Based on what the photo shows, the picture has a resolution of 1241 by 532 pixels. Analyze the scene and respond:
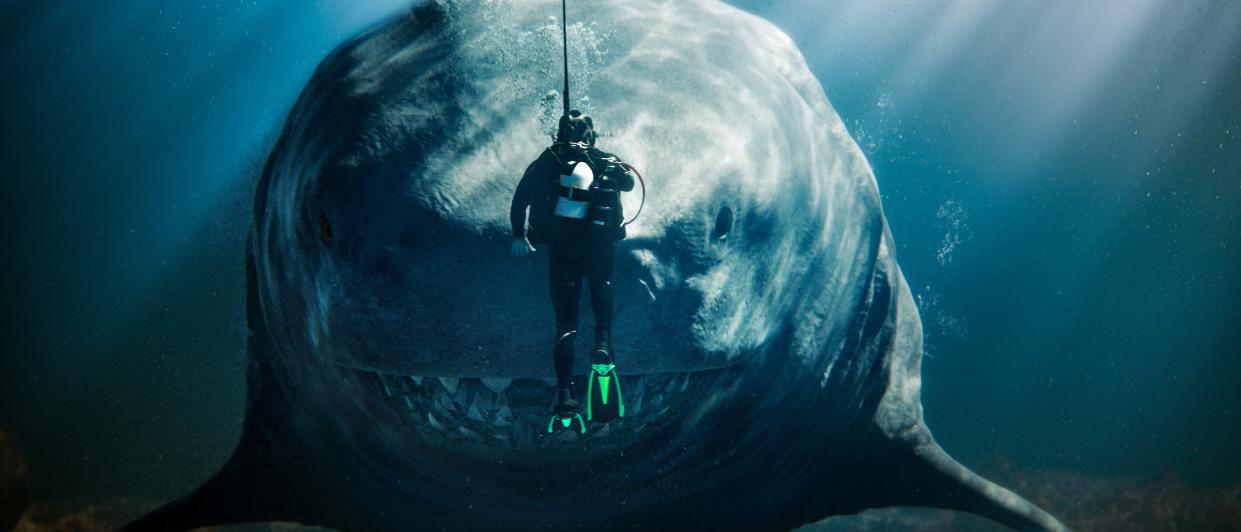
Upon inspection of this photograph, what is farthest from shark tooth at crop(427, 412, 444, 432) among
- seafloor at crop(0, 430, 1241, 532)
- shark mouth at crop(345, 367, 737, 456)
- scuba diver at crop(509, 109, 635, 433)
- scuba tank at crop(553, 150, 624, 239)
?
seafloor at crop(0, 430, 1241, 532)

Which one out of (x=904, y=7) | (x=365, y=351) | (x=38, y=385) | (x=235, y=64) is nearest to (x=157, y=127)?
(x=235, y=64)

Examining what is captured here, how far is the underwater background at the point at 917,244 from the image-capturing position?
17.0m

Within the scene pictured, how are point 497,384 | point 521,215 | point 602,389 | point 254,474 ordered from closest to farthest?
point 521,215 < point 602,389 < point 497,384 < point 254,474

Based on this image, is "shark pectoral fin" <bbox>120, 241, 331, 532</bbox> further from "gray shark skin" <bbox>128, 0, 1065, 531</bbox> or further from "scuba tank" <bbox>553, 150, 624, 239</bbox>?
"scuba tank" <bbox>553, 150, 624, 239</bbox>

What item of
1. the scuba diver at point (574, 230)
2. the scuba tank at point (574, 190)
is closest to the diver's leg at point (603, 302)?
the scuba diver at point (574, 230)

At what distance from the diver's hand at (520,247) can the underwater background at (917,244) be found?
991 centimetres

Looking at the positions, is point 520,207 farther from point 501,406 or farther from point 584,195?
point 501,406

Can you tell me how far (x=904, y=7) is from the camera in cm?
3409

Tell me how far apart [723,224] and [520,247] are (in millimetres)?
639

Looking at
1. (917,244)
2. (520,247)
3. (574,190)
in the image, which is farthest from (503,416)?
(917,244)

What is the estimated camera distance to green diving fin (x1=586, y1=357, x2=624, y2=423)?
1.67m

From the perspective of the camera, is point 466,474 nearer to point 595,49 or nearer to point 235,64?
point 595,49

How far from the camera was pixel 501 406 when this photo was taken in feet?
6.44

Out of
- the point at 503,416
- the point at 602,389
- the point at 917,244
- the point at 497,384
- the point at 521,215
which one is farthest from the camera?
the point at 917,244
